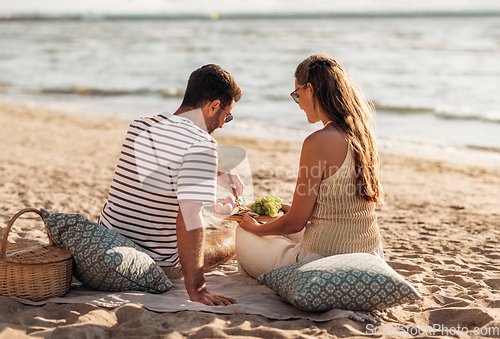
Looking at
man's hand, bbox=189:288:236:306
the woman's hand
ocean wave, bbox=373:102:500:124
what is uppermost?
ocean wave, bbox=373:102:500:124

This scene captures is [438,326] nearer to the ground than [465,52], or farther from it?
nearer to the ground

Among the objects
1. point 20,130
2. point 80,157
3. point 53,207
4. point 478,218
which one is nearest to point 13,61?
point 20,130

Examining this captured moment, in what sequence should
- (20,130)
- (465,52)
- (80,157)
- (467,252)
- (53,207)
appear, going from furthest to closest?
1. (465,52)
2. (20,130)
3. (80,157)
4. (53,207)
5. (467,252)

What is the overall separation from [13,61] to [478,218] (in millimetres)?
24350

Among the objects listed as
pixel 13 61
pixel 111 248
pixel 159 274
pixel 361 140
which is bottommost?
pixel 159 274

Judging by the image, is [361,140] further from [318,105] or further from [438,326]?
[438,326]

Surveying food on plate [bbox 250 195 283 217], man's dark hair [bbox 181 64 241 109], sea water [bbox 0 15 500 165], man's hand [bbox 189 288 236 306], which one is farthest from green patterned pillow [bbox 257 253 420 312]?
sea water [bbox 0 15 500 165]

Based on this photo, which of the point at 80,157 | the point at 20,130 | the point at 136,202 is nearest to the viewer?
the point at 136,202

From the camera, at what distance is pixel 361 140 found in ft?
9.66

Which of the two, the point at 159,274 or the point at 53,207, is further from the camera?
the point at 53,207

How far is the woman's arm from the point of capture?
112 inches

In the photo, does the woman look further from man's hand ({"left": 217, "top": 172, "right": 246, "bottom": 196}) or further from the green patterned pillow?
man's hand ({"left": 217, "top": 172, "right": 246, "bottom": 196})

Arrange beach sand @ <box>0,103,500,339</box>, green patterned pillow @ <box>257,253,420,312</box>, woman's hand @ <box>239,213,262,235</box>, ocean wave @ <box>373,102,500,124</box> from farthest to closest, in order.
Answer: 1. ocean wave @ <box>373,102,500,124</box>
2. woman's hand @ <box>239,213,262,235</box>
3. green patterned pillow @ <box>257,253,420,312</box>
4. beach sand @ <box>0,103,500,339</box>

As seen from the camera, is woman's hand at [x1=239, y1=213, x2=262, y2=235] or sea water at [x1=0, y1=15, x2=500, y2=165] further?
sea water at [x1=0, y1=15, x2=500, y2=165]
